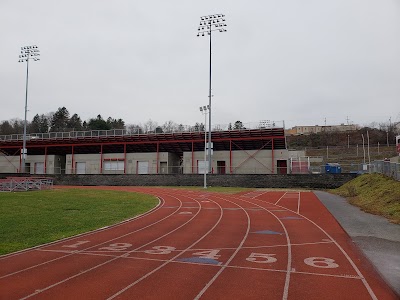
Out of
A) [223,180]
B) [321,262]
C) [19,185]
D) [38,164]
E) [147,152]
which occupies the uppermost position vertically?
[147,152]

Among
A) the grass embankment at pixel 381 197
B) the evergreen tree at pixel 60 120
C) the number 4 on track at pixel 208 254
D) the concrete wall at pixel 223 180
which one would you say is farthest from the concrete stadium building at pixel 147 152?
the evergreen tree at pixel 60 120

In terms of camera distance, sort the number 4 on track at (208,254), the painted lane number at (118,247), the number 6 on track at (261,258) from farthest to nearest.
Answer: the painted lane number at (118,247) < the number 4 on track at (208,254) < the number 6 on track at (261,258)

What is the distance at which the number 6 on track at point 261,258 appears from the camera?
871 cm

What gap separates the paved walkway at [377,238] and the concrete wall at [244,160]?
27.5 meters

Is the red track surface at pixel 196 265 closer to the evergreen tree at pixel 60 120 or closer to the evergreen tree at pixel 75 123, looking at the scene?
the evergreen tree at pixel 75 123

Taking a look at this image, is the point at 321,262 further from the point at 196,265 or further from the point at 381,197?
the point at 381,197

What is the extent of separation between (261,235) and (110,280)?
254 inches

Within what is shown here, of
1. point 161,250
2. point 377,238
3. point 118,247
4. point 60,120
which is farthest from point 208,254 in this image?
point 60,120

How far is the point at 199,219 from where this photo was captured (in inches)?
621

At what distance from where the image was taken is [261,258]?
355 inches

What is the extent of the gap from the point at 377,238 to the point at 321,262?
3797 millimetres

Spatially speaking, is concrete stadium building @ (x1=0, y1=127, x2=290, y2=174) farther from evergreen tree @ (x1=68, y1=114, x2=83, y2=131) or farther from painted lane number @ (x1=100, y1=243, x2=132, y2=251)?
evergreen tree @ (x1=68, y1=114, x2=83, y2=131)

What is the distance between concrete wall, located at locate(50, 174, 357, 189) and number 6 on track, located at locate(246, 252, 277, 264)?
29.3 m

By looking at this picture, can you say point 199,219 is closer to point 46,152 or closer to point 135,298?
point 135,298
